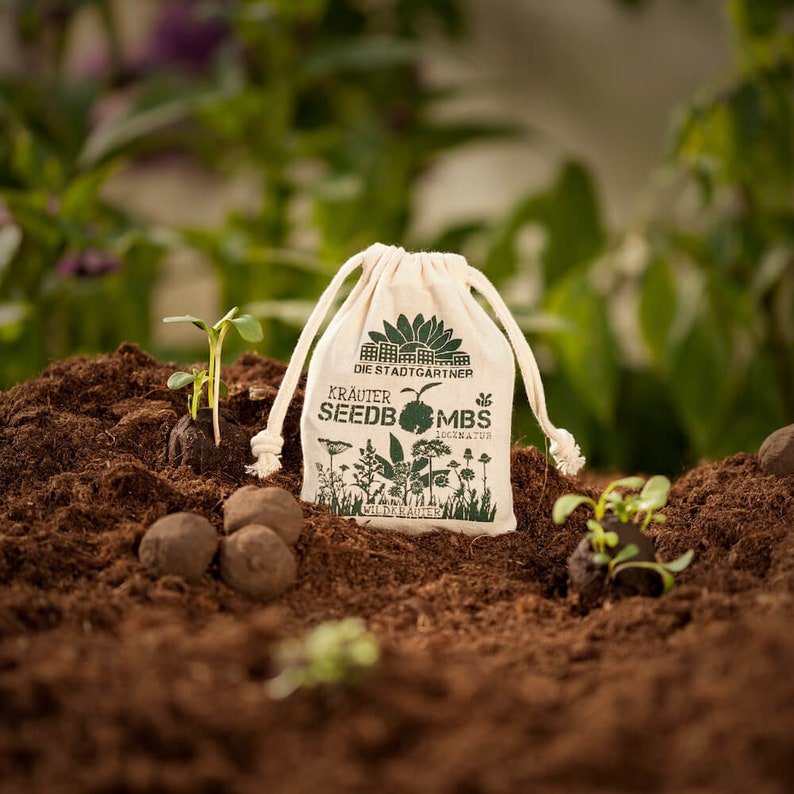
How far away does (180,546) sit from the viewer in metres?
0.65

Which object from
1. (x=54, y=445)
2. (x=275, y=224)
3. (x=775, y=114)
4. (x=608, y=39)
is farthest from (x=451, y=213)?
(x=54, y=445)

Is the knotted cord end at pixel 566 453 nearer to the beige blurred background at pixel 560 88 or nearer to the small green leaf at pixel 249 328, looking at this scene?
the small green leaf at pixel 249 328

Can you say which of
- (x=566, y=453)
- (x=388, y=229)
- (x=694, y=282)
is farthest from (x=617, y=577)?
(x=388, y=229)

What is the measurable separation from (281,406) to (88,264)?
2.62 feet

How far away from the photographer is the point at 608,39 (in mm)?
2588

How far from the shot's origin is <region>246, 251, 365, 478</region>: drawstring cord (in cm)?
79

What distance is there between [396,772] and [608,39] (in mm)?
2556

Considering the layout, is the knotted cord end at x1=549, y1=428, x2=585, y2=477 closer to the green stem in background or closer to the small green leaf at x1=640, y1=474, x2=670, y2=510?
the small green leaf at x1=640, y1=474, x2=670, y2=510

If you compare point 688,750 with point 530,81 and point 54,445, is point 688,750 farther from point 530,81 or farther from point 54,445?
point 530,81

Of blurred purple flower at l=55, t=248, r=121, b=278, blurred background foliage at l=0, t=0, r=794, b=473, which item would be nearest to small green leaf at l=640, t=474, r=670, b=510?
blurred background foliage at l=0, t=0, r=794, b=473

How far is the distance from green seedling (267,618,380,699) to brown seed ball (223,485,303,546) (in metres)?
0.21

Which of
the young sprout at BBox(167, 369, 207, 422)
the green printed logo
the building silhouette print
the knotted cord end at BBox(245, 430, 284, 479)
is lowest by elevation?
the knotted cord end at BBox(245, 430, 284, 479)

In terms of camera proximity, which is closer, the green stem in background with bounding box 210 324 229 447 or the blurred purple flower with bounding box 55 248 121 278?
the green stem in background with bounding box 210 324 229 447

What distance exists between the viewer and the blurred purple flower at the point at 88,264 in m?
1.45
